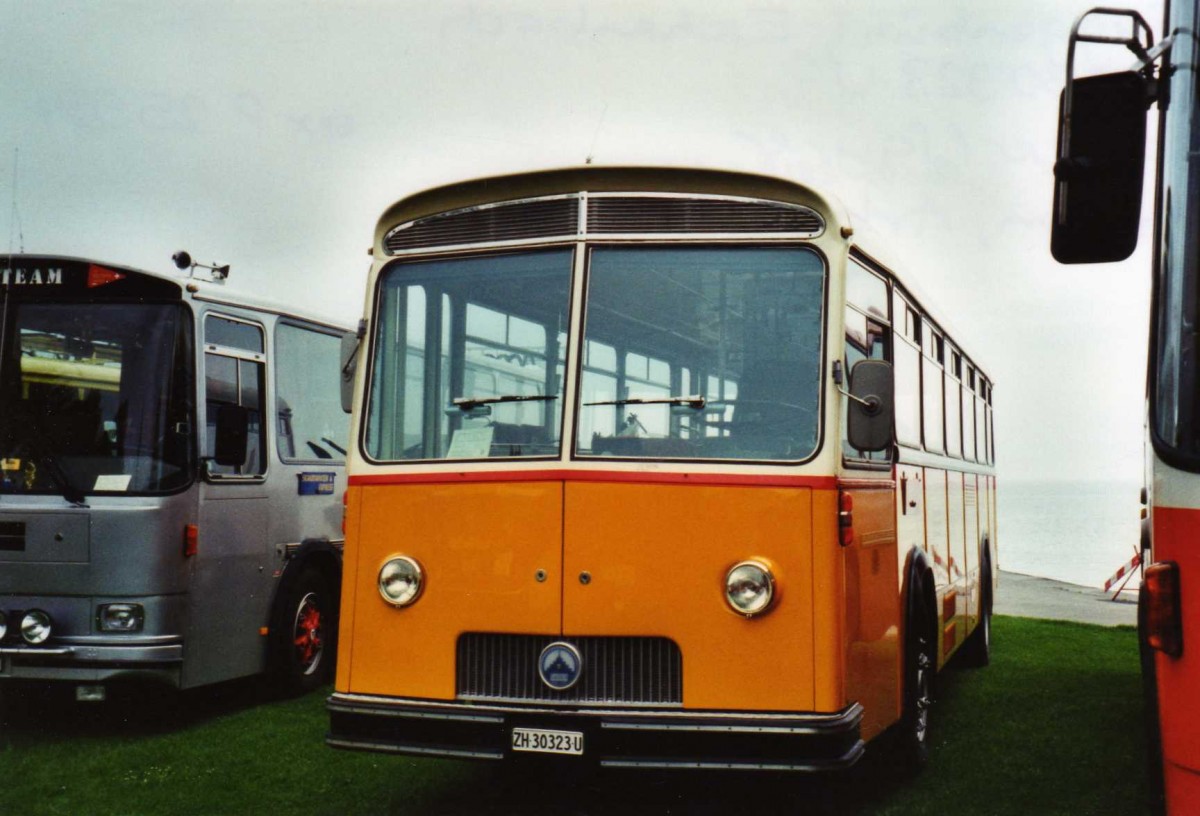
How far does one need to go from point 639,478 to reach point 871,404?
1042 millimetres

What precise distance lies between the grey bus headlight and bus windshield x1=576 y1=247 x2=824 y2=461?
12.2ft

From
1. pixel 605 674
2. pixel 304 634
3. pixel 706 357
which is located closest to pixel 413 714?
pixel 605 674

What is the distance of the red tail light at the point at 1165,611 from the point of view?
3.55 m

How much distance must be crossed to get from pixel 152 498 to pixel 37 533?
73 cm

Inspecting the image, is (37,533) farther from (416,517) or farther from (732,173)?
(732,173)

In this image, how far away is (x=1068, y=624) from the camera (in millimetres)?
15305

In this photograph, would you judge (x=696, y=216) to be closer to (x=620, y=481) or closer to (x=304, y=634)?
(x=620, y=481)

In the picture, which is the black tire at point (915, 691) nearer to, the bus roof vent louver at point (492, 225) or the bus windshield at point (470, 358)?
the bus windshield at point (470, 358)

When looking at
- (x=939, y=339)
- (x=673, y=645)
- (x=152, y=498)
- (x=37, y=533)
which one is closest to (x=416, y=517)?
(x=673, y=645)

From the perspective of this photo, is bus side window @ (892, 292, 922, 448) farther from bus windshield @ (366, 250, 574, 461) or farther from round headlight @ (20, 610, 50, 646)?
round headlight @ (20, 610, 50, 646)

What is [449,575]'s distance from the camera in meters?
5.58

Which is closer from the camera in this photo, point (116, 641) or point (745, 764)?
point (745, 764)

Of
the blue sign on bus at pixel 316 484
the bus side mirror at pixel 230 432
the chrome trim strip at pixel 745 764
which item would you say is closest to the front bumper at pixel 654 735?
the chrome trim strip at pixel 745 764

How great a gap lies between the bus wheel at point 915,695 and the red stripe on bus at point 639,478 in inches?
74.2
